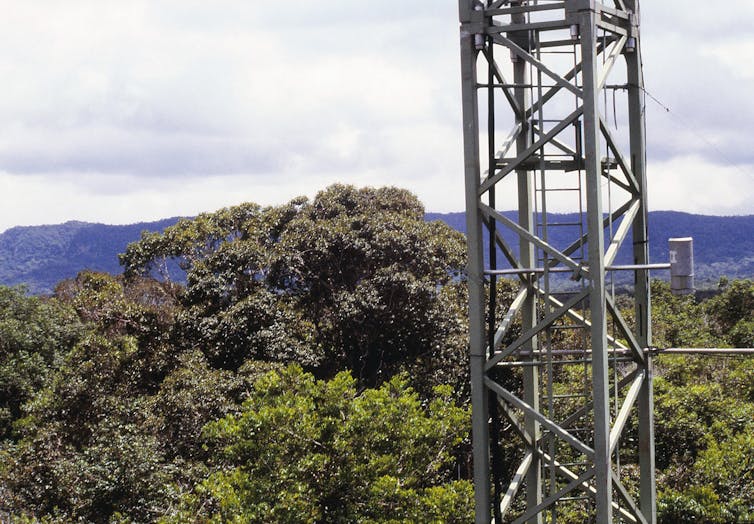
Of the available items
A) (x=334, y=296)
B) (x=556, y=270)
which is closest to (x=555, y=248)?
(x=556, y=270)

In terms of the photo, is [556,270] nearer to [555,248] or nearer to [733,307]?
[555,248]

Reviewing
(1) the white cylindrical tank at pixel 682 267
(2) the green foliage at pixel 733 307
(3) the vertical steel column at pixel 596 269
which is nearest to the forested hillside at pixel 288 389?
(2) the green foliage at pixel 733 307

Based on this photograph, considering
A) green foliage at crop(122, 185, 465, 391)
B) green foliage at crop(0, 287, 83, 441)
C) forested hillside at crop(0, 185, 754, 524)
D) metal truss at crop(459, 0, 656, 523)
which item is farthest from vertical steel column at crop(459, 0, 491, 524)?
green foliage at crop(0, 287, 83, 441)

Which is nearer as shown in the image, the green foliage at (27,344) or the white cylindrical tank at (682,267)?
the white cylindrical tank at (682,267)

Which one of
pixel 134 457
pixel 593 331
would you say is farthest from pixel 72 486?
pixel 593 331

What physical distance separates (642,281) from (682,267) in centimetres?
37

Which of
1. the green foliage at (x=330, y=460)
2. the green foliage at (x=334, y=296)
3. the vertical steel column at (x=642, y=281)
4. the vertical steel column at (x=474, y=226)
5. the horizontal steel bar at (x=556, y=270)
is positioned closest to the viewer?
the horizontal steel bar at (x=556, y=270)

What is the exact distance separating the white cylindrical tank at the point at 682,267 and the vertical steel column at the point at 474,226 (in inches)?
66.5

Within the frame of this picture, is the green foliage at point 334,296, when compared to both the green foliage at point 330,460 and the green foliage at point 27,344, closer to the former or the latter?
the green foliage at point 330,460

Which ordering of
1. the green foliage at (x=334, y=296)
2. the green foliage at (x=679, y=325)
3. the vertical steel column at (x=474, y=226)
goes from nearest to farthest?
the vertical steel column at (x=474, y=226) → the green foliage at (x=334, y=296) → the green foliage at (x=679, y=325)

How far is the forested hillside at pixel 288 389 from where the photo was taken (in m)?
11.6

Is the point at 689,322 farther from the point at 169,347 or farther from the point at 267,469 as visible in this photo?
the point at 267,469

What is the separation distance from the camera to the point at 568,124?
6227 millimetres

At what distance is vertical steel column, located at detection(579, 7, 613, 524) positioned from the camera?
6047 millimetres
